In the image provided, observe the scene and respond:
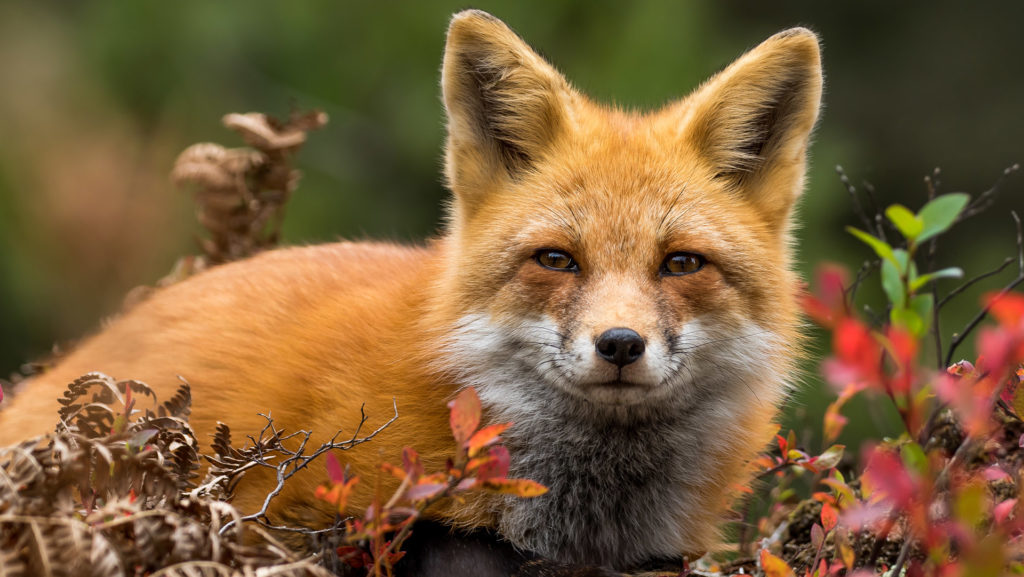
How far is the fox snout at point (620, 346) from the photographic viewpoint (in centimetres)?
279

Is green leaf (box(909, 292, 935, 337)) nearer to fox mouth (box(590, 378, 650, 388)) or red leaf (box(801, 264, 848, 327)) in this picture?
red leaf (box(801, 264, 848, 327))

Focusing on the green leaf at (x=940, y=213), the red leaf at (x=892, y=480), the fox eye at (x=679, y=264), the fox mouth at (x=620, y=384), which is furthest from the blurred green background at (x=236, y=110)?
the red leaf at (x=892, y=480)

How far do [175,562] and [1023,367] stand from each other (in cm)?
224

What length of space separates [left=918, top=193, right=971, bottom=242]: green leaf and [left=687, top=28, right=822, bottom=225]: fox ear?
5.69ft

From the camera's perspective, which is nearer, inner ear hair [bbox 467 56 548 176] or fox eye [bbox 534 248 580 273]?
fox eye [bbox 534 248 580 273]

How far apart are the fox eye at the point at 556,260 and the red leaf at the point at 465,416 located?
0.95m

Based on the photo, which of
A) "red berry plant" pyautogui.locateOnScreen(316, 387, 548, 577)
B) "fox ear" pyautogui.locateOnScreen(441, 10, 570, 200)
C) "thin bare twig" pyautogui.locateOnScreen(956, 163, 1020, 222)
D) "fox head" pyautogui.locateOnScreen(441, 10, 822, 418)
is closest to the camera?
"red berry plant" pyautogui.locateOnScreen(316, 387, 548, 577)

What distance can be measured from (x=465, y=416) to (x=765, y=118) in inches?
78.4

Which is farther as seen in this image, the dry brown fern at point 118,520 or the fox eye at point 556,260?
the fox eye at point 556,260

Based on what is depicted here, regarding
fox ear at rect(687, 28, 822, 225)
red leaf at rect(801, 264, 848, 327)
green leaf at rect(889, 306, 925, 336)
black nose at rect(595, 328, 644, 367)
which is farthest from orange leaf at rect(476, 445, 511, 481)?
fox ear at rect(687, 28, 822, 225)

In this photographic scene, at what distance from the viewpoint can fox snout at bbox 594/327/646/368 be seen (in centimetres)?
279

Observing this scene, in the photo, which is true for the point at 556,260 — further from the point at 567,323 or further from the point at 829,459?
the point at 829,459

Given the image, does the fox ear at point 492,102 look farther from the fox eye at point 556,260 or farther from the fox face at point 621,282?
the fox eye at point 556,260

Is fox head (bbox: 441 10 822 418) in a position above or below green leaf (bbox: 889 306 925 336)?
above
